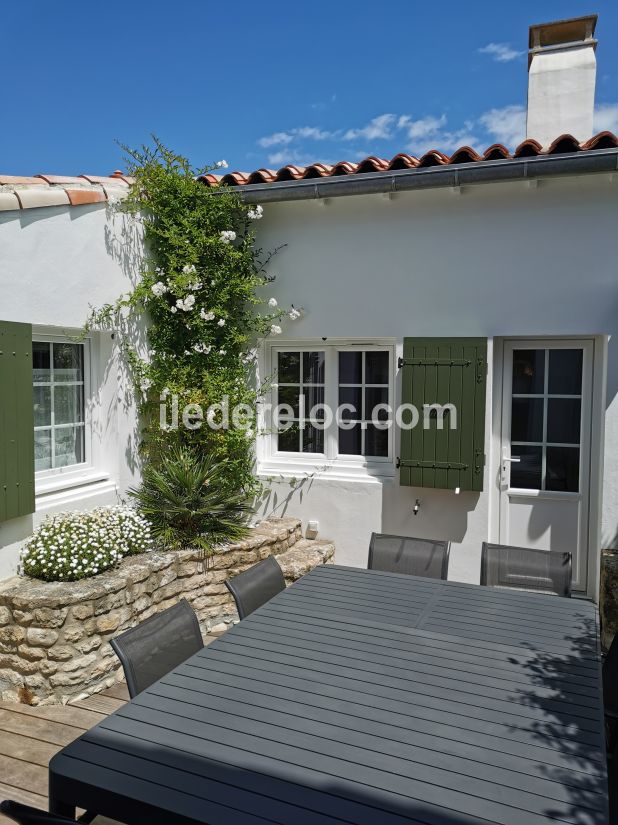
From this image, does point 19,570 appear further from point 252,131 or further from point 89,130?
point 89,130

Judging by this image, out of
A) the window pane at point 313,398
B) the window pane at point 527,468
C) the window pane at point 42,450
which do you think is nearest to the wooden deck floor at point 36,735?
the window pane at point 42,450

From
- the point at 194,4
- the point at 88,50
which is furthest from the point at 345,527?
the point at 88,50

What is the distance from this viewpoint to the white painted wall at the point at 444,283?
5.36m

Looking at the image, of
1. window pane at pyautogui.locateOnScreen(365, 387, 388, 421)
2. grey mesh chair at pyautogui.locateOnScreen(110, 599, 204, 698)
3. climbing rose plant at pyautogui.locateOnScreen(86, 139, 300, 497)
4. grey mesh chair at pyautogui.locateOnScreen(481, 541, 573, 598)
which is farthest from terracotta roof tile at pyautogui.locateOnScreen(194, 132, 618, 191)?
grey mesh chair at pyautogui.locateOnScreen(110, 599, 204, 698)

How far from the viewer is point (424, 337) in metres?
5.89

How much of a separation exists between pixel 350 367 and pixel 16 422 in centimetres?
334

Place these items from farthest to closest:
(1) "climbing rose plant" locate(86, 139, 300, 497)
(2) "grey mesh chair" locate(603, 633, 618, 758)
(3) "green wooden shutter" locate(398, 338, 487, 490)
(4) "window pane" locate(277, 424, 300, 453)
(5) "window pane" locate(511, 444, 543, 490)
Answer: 1. (4) "window pane" locate(277, 424, 300, 453)
2. (1) "climbing rose plant" locate(86, 139, 300, 497)
3. (5) "window pane" locate(511, 444, 543, 490)
4. (3) "green wooden shutter" locate(398, 338, 487, 490)
5. (2) "grey mesh chair" locate(603, 633, 618, 758)

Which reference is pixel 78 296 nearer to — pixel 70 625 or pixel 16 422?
pixel 16 422

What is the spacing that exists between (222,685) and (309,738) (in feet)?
1.74

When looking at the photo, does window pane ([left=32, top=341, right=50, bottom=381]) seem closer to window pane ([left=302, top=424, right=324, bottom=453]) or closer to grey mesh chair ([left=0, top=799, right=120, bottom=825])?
window pane ([left=302, top=424, right=324, bottom=453])

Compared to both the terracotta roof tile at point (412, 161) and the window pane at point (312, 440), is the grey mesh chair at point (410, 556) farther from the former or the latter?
the terracotta roof tile at point (412, 161)

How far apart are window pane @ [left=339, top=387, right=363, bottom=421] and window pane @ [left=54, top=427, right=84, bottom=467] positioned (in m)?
2.64

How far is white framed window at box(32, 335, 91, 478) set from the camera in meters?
5.05

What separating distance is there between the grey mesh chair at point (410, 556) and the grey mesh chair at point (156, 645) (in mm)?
1742
